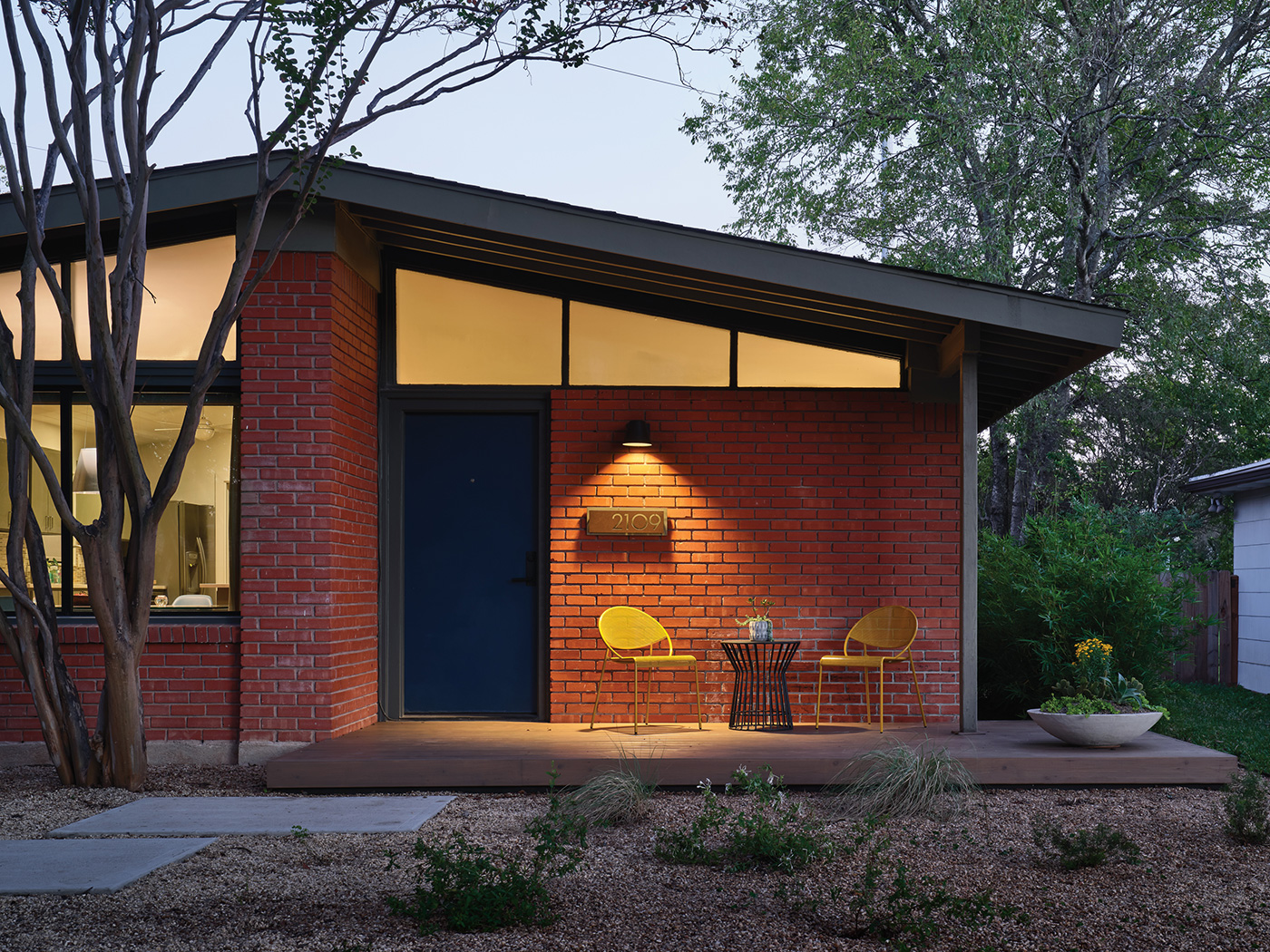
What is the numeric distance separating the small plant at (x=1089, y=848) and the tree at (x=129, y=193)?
4.20 metres

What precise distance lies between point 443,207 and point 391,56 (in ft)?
2.70

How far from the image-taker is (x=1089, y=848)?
4.01 m

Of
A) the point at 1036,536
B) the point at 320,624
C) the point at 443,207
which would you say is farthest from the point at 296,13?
the point at 1036,536

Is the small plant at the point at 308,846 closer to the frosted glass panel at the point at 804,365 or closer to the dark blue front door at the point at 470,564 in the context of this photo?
Result: the dark blue front door at the point at 470,564

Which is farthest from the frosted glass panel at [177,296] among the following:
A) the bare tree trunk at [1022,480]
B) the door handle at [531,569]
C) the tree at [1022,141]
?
the bare tree trunk at [1022,480]

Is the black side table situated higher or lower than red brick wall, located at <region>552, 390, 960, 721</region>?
lower

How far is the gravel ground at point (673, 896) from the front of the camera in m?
3.24

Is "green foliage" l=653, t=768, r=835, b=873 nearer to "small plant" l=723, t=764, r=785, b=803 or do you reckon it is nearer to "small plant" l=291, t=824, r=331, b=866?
"small plant" l=723, t=764, r=785, b=803

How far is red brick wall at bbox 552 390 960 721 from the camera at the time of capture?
7195mm

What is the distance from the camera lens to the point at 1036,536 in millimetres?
9258

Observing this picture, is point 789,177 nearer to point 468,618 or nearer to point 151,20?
point 468,618

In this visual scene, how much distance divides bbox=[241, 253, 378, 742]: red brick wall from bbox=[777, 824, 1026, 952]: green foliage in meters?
3.45

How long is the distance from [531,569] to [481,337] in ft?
5.06

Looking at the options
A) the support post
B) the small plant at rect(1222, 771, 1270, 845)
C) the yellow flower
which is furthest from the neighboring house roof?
the small plant at rect(1222, 771, 1270, 845)
